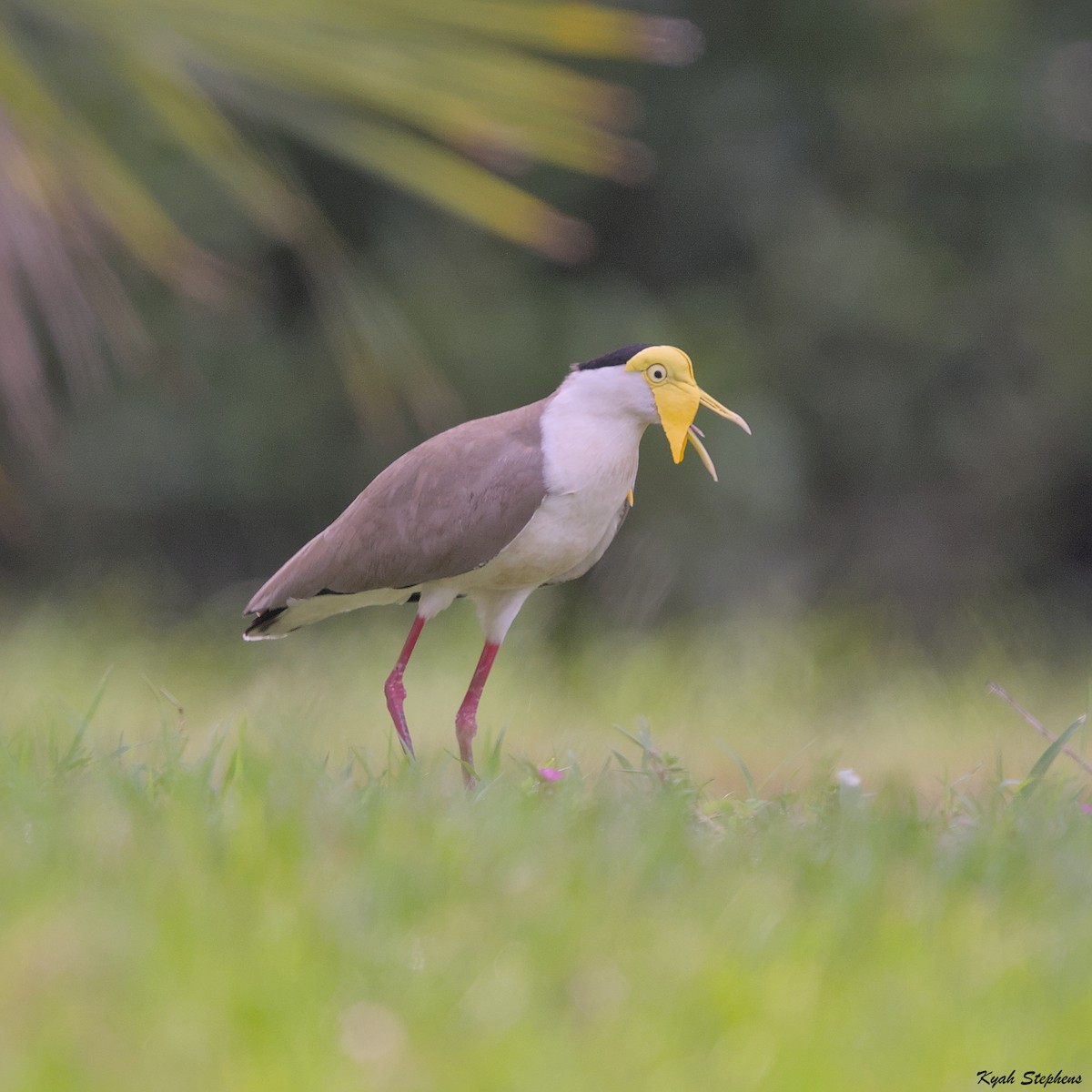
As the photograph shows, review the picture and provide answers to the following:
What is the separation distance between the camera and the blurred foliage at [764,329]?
872 cm

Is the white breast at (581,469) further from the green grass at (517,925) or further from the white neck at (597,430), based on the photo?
the green grass at (517,925)

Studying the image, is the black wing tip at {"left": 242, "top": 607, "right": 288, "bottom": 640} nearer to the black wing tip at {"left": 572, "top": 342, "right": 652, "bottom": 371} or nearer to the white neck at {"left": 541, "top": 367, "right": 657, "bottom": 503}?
the white neck at {"left": 541, "top": 367, "right": 657, "bottom": 503}

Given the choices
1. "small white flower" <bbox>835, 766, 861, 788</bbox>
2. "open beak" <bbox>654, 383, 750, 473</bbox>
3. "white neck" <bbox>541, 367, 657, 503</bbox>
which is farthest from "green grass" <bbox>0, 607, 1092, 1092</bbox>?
"open beak" <bbox>654, 383, 750, 473</bbox>

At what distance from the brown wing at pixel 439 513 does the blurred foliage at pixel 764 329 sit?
4.37 metres

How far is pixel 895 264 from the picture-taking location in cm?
959

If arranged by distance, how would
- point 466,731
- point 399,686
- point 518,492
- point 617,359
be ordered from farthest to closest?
point 399,686 → point 466,731 → point 617,359 → point 518,492

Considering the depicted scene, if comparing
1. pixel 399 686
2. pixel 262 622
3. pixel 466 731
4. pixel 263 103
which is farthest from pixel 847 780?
pixel 263 103

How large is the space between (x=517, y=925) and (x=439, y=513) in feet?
4.76

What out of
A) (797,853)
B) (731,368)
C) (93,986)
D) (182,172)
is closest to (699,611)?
(731,368)

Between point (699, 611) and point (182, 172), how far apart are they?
12.2 feet

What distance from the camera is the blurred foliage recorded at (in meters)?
8.72

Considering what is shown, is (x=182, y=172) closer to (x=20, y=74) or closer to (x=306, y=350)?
(x=306, y=350)

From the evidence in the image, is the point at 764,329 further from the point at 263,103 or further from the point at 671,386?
the point at 263,103

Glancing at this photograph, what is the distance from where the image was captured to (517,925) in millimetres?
2111
